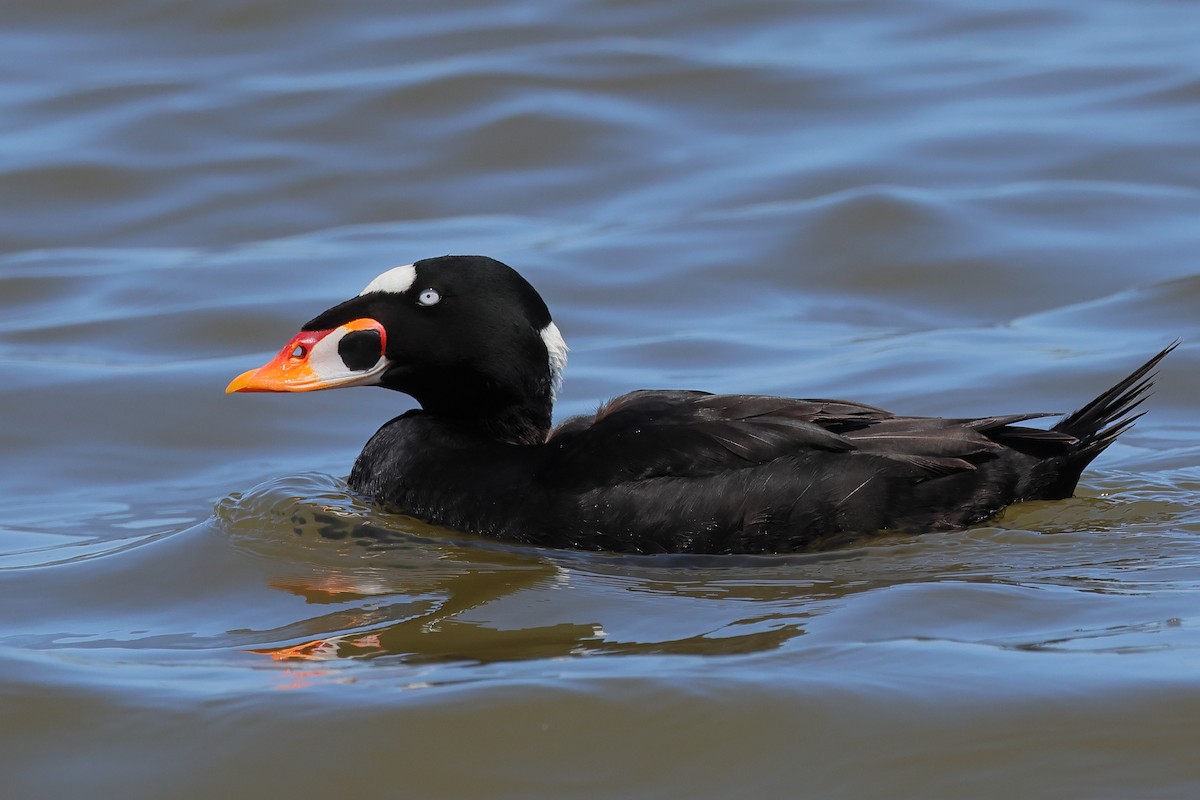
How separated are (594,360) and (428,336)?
247 cm

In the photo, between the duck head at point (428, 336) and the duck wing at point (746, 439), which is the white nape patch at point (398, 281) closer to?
the duck head at point (428, 336)

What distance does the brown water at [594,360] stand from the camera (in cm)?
404

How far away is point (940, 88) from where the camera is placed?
1262 cm

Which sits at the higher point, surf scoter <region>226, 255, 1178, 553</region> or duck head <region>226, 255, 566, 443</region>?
duck head <region>226, 255, 566, 443</region>

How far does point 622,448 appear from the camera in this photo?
17.8 feet

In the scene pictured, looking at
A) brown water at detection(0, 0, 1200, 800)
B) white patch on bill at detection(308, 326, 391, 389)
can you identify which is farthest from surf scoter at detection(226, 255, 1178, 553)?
brown water at detection(0, 0, 1200, 800)

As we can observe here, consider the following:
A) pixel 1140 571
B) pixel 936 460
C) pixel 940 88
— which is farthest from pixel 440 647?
pixel 940 88

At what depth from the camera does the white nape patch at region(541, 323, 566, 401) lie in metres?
6.08

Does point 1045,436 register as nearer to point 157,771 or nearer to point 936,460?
point 936,460

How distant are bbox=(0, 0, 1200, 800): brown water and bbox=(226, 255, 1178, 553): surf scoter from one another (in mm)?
116

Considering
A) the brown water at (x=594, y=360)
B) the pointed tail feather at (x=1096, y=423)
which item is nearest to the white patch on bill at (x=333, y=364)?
the brown water at (x=594, y=360)

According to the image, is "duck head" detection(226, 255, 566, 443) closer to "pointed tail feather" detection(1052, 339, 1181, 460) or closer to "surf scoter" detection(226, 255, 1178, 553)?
"surf scoter" detection(226, 255, 1178, 553)

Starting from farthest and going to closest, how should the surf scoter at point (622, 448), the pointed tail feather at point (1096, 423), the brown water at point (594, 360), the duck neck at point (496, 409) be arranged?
the duck neck at point (496, 409) → the pointed tail feather at point (1096, 423) → the surf scoter at point (622, 448) → the brown water at point (594, 360)

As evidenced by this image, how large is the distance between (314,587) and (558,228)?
544 centimetres
